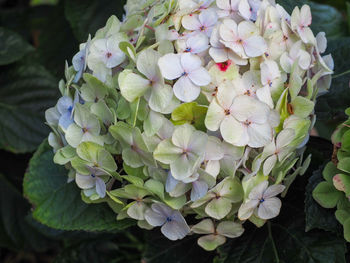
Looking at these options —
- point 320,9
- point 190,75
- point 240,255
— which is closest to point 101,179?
point 190,75

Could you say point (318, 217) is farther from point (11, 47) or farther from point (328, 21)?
point (11, 47)

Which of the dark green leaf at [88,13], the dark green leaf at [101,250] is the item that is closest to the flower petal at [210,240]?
the dark green leaf at [101,250]

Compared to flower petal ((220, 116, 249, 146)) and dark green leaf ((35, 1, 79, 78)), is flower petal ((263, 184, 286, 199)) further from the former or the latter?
dark green leaf ((35, 1, 79, 78))

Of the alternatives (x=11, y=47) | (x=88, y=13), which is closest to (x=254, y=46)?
(x=88, y=13)

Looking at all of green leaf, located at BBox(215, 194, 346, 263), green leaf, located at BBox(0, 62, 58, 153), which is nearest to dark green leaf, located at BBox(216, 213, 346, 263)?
green leaf, located at BBox(215, 194, 346, 263)

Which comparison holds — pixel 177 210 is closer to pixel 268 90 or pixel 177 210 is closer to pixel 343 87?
pixel 268 90

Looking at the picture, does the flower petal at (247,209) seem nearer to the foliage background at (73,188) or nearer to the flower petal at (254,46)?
the foliage background at (73,188)
